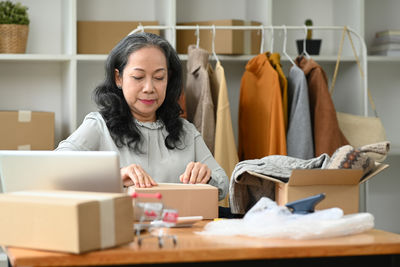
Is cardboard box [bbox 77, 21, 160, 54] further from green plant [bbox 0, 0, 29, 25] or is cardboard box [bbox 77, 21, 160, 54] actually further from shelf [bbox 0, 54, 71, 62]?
green plant [bbox 0, 0, 29, 25]

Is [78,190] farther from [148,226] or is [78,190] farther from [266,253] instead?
[266,253]

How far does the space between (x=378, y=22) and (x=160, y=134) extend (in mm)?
1967

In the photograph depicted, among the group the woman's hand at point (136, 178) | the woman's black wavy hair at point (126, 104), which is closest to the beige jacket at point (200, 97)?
the woman's black wavy hair at point (126, 104)

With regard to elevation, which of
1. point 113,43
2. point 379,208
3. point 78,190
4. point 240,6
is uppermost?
point 240,6

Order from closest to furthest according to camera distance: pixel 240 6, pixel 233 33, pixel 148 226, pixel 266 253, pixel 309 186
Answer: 1. pixel 266 253
2. pixel 148 226
3. pixel 309 186
4. pixel 233 33
5. pixel 240 6

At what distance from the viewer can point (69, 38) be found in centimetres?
310

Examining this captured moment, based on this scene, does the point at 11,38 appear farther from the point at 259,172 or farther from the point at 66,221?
the point at 66,221

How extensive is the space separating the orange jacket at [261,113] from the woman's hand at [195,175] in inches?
34.2

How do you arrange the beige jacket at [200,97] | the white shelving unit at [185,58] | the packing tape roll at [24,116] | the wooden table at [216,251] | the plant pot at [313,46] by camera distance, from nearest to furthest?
the wooden table at [216,251] < the beige jacket at [200,97] < the packing tape roll at [24,116] < the white shelving unit at [185,58] < the plant pot at [313,46]

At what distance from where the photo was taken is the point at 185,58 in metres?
3.07

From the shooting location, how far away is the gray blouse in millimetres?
2154

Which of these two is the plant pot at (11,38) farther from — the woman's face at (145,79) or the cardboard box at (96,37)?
the woman's face at (145,79)

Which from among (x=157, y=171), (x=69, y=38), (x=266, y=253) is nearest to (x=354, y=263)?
(x=266, y=253)

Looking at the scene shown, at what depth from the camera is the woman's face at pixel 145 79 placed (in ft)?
7.00
